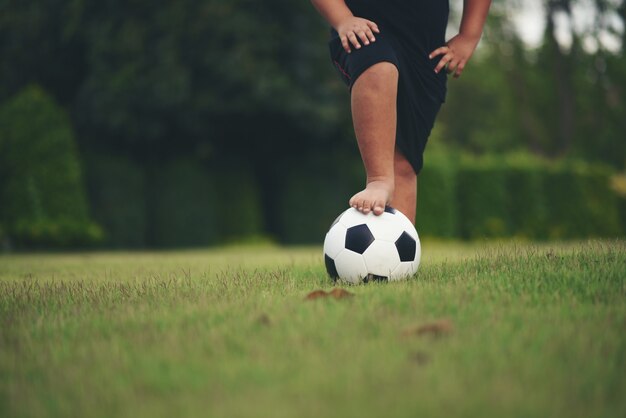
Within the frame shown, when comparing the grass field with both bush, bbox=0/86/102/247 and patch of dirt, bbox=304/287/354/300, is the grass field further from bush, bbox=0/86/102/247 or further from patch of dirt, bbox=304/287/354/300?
bush, bbox=0/86/102/247

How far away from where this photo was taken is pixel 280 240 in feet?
50.8

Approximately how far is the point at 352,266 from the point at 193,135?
11254 millimetres

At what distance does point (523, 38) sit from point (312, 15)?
48.1 feet

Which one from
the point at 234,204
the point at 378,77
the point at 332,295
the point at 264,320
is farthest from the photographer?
the point at 234,204

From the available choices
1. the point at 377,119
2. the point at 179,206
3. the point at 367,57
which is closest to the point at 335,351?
the point at 377,119

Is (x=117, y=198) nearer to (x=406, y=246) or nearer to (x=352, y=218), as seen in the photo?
(x=352, y=218)

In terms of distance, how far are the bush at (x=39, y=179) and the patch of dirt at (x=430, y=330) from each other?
36.1 feet

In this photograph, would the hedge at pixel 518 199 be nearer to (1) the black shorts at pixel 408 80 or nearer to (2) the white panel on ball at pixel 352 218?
(1) the black shorts at pixel 408 80

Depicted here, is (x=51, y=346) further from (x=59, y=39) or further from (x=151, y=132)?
(x=59, y=39)

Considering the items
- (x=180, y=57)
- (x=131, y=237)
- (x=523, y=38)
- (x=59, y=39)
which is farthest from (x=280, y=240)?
(x=523, y=38)

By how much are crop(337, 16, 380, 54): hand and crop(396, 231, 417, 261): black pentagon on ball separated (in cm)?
114

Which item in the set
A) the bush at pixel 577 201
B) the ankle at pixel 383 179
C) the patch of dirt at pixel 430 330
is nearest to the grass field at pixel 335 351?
the patch of dirt at pixel 430 330

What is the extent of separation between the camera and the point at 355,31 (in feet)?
12.0

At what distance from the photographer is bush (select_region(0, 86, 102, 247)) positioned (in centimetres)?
1180
